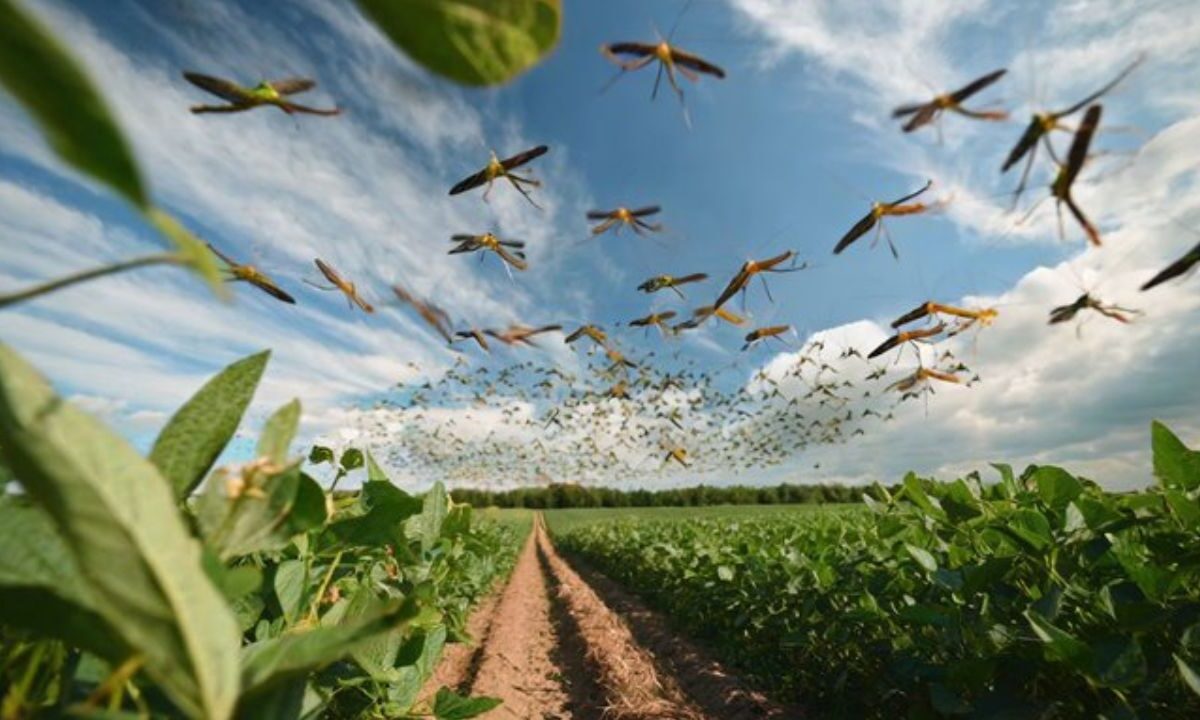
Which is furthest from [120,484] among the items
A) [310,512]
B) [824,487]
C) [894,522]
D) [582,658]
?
[824,487]

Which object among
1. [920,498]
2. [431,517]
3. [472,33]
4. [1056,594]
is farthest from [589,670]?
[472,33]

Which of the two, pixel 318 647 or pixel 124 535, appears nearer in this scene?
pixel 124 535

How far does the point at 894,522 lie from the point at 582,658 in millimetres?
8094

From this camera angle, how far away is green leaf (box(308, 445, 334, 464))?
1.98m

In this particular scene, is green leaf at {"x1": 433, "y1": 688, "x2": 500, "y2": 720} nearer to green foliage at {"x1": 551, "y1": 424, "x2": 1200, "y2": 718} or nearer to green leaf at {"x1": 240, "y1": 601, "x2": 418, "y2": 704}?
green leaf at {"x1": 240, "y1": 601, "x2": 418, "y2": 704}

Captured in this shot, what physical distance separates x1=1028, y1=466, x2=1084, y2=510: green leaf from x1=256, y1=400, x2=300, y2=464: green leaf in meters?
2.63

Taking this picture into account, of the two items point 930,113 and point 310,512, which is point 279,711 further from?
point 930,113

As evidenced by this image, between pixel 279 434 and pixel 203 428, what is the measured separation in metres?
0.11

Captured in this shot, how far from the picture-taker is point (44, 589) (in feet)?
1.92

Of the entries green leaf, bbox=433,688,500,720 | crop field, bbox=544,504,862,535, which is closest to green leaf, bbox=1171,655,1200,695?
green leaf, bbox=433,688,500,720

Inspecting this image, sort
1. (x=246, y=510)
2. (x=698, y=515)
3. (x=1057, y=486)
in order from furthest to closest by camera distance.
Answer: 1. (x=698, y=515)
2. (x=1057, y=486)
3. (x=246, y=510)

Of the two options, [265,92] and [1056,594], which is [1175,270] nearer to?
[1056,594]

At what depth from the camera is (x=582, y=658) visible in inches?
410

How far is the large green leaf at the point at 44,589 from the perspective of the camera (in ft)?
1.94
